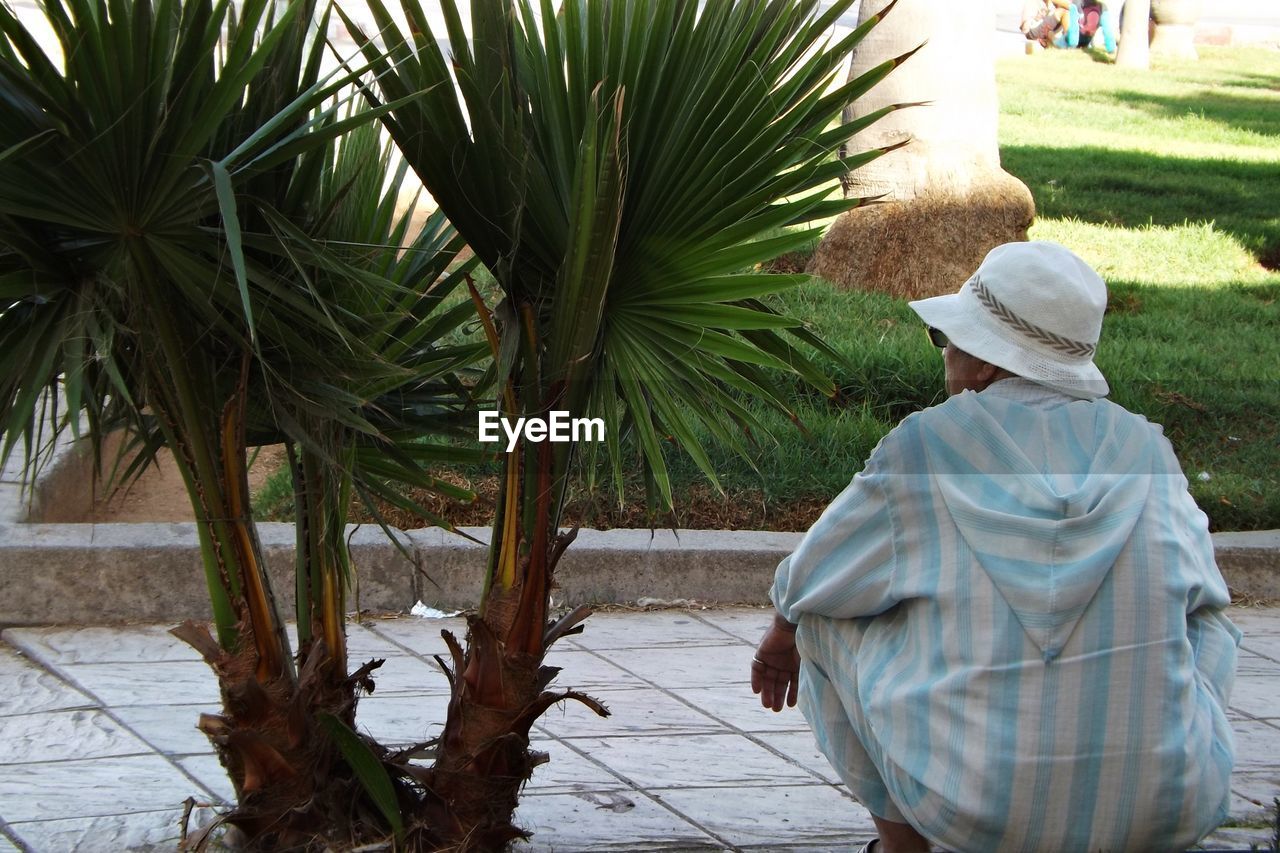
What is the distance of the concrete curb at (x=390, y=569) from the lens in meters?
4.25

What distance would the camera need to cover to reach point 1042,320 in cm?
229

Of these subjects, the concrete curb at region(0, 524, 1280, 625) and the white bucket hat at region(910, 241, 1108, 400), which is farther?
the concrete curb at region(0, 524, 1280, 625)

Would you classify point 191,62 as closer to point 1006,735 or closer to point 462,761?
point 462,761

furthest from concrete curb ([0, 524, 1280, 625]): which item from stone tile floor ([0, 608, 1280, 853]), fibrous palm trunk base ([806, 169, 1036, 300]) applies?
fibrous palm trunk base ([806, 169, 1036, 300])

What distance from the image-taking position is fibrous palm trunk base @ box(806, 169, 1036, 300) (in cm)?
795

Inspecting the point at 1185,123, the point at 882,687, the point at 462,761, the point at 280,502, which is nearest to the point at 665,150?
the point at 882,687

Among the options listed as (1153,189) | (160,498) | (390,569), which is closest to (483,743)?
(390,569)

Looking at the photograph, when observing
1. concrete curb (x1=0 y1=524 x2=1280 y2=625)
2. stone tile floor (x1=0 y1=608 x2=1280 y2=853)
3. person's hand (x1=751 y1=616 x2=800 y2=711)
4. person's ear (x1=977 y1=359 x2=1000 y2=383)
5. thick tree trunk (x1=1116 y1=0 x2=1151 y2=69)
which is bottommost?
stone tile floor (x1=0 y1=608 x2=1280 y2=853)

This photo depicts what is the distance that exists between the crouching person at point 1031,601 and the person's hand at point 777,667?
28cm

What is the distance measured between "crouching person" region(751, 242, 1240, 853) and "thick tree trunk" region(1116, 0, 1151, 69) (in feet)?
60.9

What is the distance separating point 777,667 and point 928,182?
5777mm

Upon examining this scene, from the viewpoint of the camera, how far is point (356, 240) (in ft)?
9.05

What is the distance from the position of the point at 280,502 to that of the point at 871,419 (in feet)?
8.03

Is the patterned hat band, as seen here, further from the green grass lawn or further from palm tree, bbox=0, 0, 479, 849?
palm tree, bbox=0, 0, 479, 849
